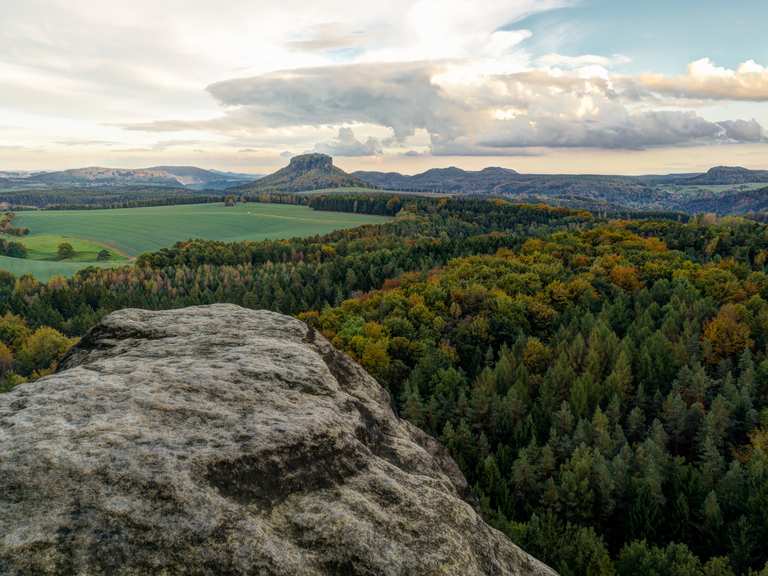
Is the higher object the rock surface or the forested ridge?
the rock surface

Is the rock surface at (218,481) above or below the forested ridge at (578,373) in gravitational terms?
above

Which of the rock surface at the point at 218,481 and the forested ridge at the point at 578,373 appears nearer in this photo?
the rock surface at the point at 218,481

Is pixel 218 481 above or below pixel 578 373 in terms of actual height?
above

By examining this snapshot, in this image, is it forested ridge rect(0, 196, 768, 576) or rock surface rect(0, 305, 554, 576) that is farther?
forested ridge rect(0, 196, 768, 576)

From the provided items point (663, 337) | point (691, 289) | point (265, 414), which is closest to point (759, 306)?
point (691, 289)

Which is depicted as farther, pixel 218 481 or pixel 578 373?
pixel 578 373
